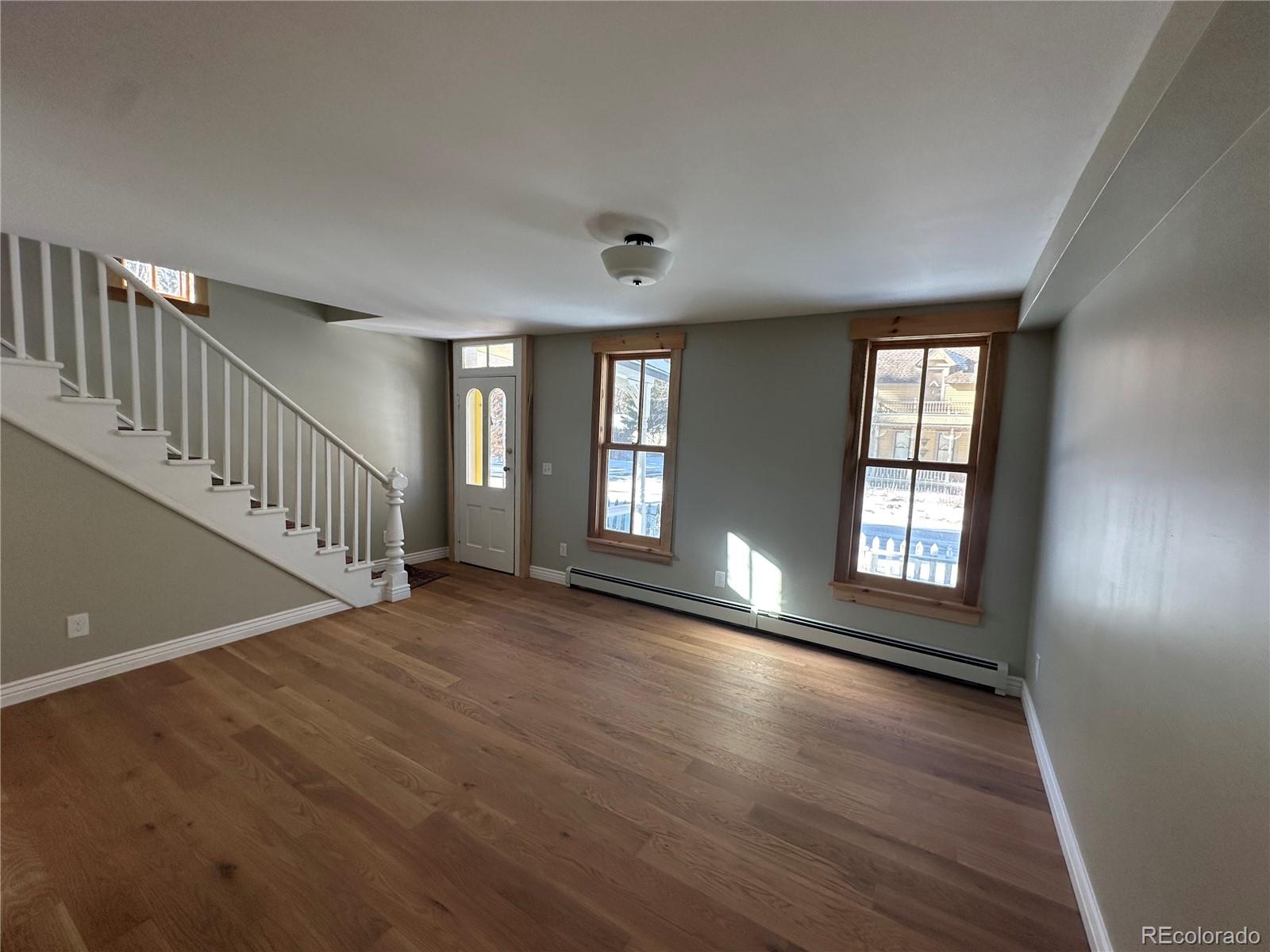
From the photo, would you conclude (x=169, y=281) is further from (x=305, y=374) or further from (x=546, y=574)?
(x=546, y=574)

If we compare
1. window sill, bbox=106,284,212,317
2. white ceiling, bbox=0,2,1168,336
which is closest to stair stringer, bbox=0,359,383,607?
white ceiling, bbox=0,2,1168,336

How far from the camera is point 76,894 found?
1.49 metres

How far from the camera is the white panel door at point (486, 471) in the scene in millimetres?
4820

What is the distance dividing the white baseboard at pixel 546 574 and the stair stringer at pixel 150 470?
1.57 metres

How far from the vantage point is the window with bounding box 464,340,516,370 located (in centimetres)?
475

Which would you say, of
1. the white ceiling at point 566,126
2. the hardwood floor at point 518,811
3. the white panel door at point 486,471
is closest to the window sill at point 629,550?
the white panel door at point 486,471

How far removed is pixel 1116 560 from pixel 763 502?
2.09 meters

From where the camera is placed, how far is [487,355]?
487 cm

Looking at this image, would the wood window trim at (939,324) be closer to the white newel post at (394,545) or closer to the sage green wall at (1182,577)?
the sage green wall at (1182,577)

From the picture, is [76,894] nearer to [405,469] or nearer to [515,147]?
[515,147]

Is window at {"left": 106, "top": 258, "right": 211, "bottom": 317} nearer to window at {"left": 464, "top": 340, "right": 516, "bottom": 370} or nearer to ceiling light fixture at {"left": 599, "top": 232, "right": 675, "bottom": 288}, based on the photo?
window at {"left": 464, "top": 340, "right": 516, "bottom": 370}

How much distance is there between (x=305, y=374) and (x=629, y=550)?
10.3 feet

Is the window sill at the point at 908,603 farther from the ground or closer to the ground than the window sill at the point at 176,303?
closer to the ground

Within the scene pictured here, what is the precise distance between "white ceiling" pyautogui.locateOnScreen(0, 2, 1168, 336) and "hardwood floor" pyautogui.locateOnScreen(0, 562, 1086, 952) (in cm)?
226
